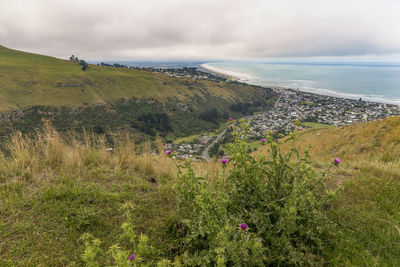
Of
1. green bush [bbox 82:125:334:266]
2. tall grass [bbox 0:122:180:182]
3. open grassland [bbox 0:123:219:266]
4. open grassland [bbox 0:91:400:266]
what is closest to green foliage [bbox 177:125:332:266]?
green bush [bbox 82:125:334:266]

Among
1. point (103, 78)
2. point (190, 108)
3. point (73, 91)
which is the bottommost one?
point (190, 108)

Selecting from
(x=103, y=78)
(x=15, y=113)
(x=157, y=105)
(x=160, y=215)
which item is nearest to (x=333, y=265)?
(x=160, y=215)

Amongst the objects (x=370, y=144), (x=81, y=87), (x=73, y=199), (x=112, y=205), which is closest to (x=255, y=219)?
(x=112, y=205)

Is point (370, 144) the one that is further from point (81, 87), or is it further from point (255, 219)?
point (81, 87)

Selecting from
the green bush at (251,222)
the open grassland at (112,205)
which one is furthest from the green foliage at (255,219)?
the open grassland at (112,205)

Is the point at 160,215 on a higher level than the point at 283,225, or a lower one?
lower

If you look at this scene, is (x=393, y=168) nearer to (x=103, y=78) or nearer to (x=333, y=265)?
(x=333, y=265)
